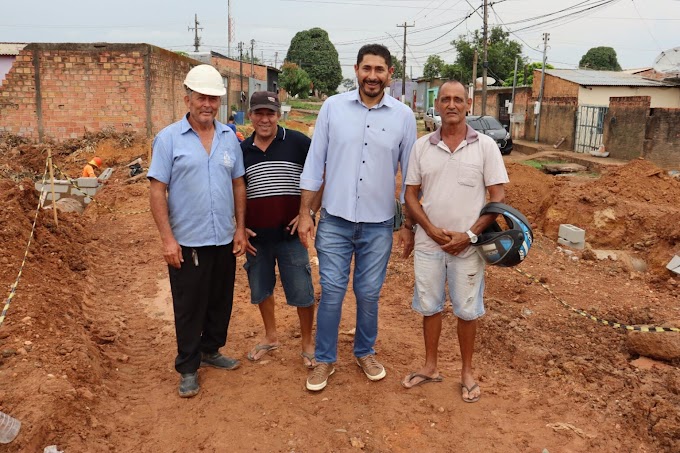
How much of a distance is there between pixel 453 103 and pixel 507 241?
0.87 m

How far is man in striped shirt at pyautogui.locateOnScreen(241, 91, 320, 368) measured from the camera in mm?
3895

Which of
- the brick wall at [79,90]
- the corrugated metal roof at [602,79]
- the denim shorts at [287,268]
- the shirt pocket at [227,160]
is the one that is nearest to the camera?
the shirt pocket at [227,160]

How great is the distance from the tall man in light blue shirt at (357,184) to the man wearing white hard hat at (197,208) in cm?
50

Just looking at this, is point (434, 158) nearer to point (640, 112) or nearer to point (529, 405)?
point (529, 405)

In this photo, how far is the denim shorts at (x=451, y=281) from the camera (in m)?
3.57

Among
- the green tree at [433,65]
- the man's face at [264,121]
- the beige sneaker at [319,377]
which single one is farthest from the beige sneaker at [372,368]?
the green tree at [433,65]

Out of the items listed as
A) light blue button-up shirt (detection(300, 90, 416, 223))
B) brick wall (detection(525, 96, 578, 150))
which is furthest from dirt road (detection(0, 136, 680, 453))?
brick wall (detection(525, 96, 578, 150))

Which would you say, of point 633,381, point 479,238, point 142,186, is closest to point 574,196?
point 633,381

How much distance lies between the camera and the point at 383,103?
11.9ft

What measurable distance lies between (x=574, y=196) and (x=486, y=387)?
6.94 m

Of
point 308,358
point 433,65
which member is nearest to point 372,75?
point 308,358

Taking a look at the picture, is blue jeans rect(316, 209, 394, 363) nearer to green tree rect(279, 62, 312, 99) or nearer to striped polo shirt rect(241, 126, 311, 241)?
striped polo shirt rect(241, 126, 311, 241)

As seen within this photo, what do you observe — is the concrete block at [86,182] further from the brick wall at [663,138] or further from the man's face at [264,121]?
the brick wall at [663,138]

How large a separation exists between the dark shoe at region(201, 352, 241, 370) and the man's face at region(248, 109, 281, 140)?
5.30 ft
